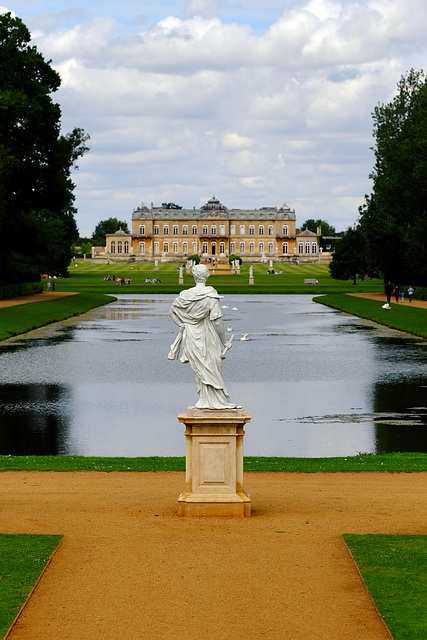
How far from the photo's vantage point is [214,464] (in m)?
11.8

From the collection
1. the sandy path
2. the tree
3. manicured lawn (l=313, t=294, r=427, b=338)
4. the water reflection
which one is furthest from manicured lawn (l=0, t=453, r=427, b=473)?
the tree

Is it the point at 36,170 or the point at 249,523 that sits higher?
the point at 36,170

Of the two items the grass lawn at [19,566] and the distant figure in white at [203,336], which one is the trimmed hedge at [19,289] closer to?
the distant figure in white at [203,336]

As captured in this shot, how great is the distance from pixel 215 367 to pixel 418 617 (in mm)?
4366

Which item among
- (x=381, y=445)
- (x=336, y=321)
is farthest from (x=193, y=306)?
(x=336, y=321)

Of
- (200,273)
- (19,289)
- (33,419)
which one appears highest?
(200,273)

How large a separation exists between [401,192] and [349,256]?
97.6 feet

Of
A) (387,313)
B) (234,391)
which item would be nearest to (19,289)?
(387,313)

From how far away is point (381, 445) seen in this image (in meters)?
18.9

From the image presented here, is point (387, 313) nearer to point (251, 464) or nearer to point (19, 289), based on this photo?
point (19, 289)

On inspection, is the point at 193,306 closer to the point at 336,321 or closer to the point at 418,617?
the point at 418,617

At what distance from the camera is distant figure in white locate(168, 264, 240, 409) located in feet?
39.0

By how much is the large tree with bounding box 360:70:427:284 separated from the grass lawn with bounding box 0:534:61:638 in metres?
54.7

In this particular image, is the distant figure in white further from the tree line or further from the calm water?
the tree line
